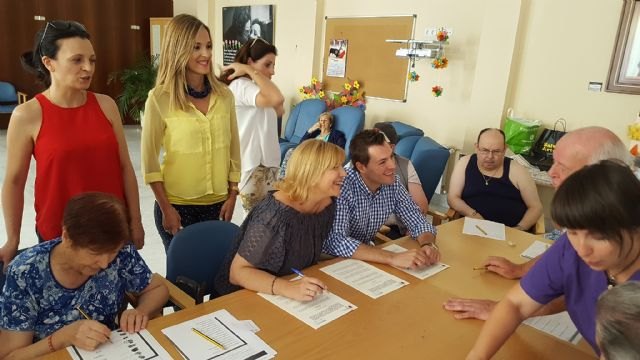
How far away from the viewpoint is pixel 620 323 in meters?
0.70

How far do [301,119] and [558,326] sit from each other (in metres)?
4.58

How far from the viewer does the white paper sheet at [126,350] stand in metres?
1.18

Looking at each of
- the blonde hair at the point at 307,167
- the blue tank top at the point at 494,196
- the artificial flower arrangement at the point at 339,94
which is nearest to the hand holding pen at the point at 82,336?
the blonde hair at the point at 307,167

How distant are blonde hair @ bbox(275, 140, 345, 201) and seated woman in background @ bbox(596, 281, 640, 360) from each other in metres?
1.05

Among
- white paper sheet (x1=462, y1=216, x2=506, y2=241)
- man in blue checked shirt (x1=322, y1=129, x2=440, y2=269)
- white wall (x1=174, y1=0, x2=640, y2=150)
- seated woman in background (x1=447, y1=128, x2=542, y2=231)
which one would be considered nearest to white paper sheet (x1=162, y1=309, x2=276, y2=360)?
man in blue checked shirt (x1=322, y1=129, x2=440, y2=269)

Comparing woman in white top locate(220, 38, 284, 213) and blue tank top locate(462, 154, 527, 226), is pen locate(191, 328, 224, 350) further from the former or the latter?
blue tank top locate(462, 154, 527, 226)

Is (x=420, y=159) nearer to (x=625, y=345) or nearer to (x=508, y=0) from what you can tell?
(x=508, y=0)

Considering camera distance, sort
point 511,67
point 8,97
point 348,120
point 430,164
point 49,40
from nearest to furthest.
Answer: point 49,40, point 430,164, point 511,67, point 348,120, point 8,97

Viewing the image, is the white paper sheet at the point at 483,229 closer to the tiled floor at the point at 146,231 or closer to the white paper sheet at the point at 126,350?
the white paper sheet at the point at 126,350

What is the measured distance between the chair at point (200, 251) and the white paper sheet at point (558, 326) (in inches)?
45.2

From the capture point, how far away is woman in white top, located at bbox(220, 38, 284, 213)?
2.40 m

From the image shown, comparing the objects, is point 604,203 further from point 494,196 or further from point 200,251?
point 494,196

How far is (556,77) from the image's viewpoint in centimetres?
395

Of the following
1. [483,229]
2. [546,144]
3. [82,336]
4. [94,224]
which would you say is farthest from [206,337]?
[546,144]
